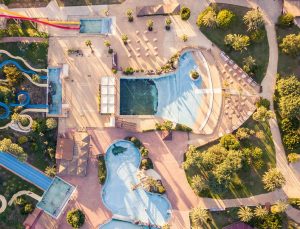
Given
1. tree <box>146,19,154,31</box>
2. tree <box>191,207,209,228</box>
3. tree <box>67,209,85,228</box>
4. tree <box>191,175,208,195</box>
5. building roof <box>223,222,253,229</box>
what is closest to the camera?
tree <box>191,207,209,228</box>

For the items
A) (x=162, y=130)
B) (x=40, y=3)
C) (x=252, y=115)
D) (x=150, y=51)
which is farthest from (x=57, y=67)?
(x=252, y=115)

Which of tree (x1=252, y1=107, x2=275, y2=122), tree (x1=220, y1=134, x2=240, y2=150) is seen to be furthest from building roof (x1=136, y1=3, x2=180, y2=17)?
tree (x1=220, y1=134, x2=240, y2=150)

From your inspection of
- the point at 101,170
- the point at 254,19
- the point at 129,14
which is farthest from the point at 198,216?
the point at 129,14

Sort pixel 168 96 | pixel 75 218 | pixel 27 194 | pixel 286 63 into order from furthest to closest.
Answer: pixel 168 96 < pixel 27 194 < pixel 286 63 < pixel 75 218

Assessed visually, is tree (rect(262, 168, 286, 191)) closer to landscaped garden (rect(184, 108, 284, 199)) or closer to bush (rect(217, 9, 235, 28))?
landscaped garden (rect(184, 108, 284, 199))

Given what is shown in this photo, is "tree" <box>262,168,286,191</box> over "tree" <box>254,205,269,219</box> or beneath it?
over

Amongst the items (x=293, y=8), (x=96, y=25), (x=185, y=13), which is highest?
(x=293, y=8)

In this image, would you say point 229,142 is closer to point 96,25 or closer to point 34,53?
point 96,25
